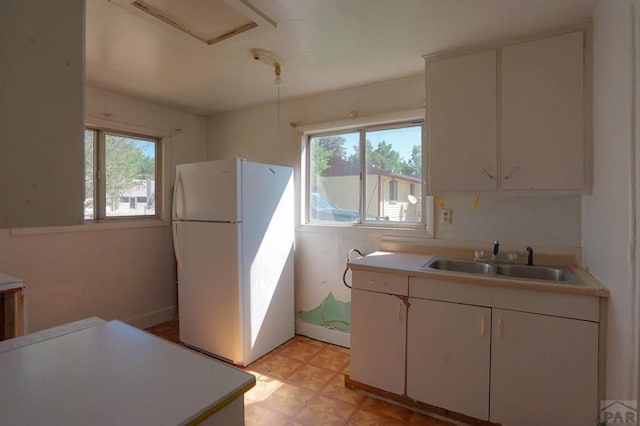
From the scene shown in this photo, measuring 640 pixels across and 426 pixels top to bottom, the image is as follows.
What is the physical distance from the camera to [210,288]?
2.57m

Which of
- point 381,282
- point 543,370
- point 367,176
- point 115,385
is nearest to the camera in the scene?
point 115,385

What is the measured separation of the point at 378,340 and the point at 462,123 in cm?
150

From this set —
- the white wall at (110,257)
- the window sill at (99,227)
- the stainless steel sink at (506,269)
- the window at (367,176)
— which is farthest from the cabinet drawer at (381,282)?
the white wall at (110,257)

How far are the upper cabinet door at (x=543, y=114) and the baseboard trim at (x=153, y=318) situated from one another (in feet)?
10.9

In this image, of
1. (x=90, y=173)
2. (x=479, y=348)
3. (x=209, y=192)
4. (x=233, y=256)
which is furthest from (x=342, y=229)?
(x=90, y=173)

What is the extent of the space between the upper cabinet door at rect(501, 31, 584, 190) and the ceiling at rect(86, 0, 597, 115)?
0.15 m

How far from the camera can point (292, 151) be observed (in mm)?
3096

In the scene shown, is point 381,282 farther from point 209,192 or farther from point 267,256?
point 209,192

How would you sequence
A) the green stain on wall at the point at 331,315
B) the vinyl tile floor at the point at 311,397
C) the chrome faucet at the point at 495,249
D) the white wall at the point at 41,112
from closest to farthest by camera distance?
the white wall at the point at 41,112 < the vinyl tile floor at the point at 311,397 < the chrome faucet at the point at 495,249 < the green stain on wall at the point at 331,315

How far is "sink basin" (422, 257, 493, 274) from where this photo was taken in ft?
6.98

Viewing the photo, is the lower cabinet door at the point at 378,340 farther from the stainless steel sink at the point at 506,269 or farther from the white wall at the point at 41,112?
the white wall at the point at 41,112

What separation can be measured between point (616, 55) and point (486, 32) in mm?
719

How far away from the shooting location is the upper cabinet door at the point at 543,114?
175cm

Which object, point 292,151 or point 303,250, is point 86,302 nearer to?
point 303,250
